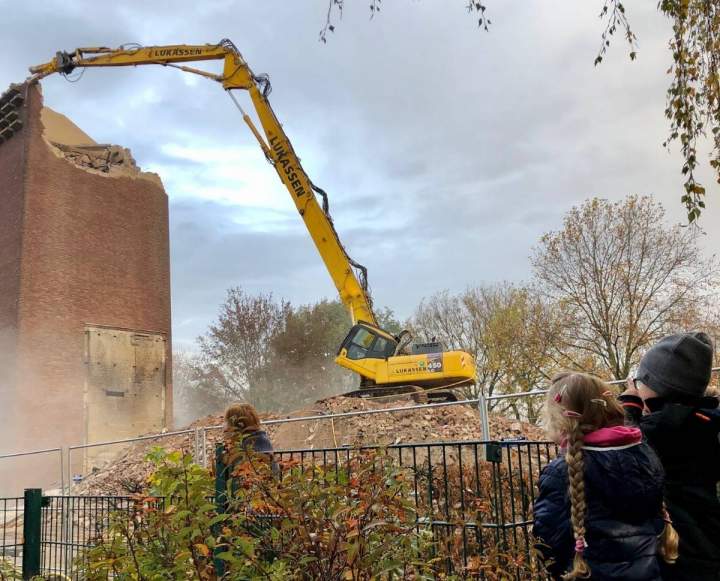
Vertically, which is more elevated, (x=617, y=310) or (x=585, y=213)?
(x=585, y=213)

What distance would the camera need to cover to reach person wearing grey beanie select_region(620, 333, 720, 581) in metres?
2.71

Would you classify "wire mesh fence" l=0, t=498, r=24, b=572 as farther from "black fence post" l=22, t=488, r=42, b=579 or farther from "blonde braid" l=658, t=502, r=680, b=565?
"blonde braid" l=658, t=502, r=680, b=565

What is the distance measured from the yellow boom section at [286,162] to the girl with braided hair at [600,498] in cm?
1550

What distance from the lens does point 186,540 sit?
279cm

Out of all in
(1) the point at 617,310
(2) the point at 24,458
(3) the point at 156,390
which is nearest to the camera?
(2) the point at 24,458

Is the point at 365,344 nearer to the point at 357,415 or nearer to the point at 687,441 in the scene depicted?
the point at 357,415

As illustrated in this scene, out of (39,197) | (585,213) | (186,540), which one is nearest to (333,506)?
(186,540)

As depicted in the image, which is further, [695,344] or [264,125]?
[264,125]

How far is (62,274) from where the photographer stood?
2144cm

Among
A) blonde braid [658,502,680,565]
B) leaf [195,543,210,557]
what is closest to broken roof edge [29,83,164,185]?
leaf [195,543,210,557]

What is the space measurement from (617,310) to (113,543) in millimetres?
25596

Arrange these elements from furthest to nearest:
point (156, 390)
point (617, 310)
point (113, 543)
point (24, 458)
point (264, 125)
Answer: point (617, 310)
point (156, 390)
point (24, 458)
point (264, 125)
point (113, 543)

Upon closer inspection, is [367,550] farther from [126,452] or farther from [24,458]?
[24,458]

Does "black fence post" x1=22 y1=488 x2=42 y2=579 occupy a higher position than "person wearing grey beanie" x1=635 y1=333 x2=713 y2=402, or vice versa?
"person wearing grey beanie" x1=635 y1=333 x2=713 y2=402
